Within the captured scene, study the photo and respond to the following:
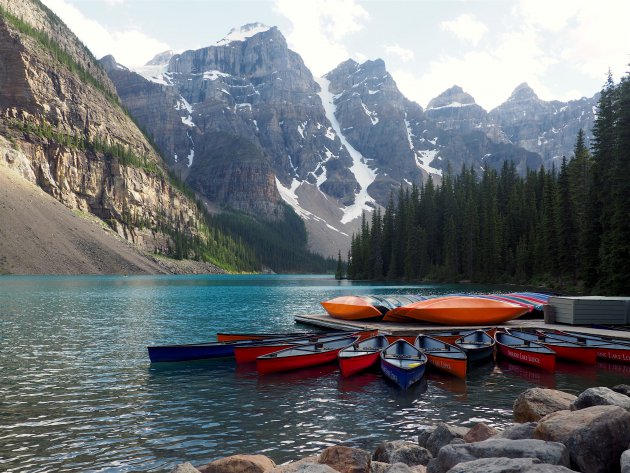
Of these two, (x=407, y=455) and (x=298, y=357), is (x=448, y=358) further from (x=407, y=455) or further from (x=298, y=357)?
(x=407, y=455)

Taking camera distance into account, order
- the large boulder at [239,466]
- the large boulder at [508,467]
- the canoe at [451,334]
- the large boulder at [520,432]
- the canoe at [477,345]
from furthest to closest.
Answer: the canoe at [451,334] → the canoe at [477,345] → the large boulder at [520,432] → the large boulder at [239,466] → the large boulder at [508,467]

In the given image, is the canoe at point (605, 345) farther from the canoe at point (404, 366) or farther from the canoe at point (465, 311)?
the canoe at point (404, 366)

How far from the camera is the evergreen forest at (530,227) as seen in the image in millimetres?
48344

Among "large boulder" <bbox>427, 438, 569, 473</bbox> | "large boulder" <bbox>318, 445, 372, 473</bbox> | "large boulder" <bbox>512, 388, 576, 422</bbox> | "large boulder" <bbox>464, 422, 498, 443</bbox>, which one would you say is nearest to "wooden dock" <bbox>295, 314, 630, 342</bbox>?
"large boulder" <bbox>512, 388, 576, 422</bbox>

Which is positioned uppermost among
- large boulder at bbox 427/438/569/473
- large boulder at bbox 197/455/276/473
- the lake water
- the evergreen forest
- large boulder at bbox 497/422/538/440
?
the evergreen forest

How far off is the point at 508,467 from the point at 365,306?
2985 centimetres

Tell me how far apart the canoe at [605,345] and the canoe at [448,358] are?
24.1ft

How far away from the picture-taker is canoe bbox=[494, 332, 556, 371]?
24.3 meters

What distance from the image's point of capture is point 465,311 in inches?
1339

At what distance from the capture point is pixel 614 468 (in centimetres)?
876

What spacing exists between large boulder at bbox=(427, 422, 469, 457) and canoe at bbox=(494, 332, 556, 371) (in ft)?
46.2

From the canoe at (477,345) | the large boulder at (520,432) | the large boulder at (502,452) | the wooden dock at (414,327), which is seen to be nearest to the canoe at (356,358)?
the canoe at (477,345)

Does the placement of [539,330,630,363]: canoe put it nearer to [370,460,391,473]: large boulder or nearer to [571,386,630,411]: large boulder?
[571,386,630,411]: large boulder

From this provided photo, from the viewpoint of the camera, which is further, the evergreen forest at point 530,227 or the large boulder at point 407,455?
the evergreen forest at point 530,227
